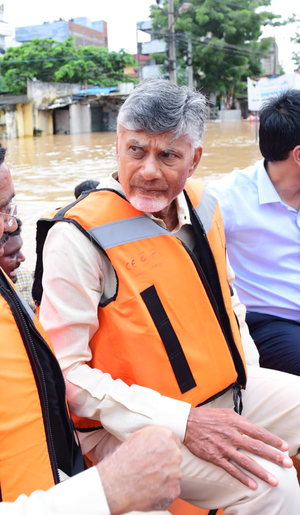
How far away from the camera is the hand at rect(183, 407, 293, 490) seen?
1.48 meters

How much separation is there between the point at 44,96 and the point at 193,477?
114ft

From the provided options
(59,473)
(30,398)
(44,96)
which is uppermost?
(44,96)

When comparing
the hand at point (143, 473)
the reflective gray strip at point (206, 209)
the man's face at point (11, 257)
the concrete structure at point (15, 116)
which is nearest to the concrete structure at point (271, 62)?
the concrete structure at point (15, 116)

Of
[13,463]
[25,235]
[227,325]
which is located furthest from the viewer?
[25,235]

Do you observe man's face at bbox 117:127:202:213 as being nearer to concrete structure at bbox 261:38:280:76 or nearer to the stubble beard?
the stubble beard

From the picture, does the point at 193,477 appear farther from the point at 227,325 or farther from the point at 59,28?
the point at 59,28

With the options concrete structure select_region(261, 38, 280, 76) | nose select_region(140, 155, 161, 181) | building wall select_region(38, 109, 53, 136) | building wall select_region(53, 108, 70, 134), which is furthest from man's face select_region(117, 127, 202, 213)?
concrete structure select_region(261, 38, 280, 76)

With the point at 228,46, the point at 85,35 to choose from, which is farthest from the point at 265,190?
the point at 85,35

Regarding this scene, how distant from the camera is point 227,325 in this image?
1839 millimetres

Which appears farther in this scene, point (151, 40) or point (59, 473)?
point (151, 40)

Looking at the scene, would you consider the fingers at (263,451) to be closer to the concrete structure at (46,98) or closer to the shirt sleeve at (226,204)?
the shirt sleeve at (226,204)

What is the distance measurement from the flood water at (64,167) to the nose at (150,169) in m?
3.87

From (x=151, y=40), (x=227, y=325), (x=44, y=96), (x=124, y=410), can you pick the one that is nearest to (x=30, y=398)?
(x=124, y=410)

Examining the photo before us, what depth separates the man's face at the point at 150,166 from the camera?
1765 millimetres
